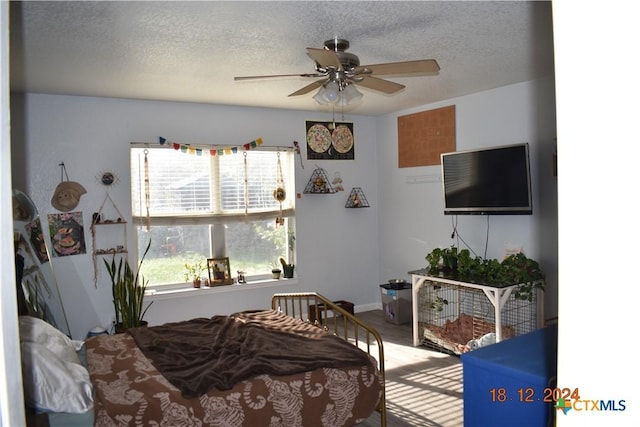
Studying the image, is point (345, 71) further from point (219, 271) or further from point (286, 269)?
point (286, 269)

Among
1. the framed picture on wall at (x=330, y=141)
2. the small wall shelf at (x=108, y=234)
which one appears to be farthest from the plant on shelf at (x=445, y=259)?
the small wall shelf at (x=108, y=234)

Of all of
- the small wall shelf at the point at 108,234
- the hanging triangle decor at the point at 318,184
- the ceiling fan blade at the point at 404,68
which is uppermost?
the ceiling fan blade at the point at 404,68

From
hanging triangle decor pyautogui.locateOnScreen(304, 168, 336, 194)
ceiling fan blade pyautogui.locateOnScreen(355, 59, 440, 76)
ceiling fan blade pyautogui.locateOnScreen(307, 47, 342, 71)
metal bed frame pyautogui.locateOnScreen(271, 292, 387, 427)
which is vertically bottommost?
metal bed frame pyautogui.locateOnScreen(271, 292, 387, 427)

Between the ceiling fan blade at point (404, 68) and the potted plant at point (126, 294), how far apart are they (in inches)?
114

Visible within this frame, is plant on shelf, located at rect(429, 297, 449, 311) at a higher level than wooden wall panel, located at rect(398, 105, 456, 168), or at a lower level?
lower

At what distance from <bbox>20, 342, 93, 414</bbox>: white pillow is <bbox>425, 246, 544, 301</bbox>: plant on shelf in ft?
10.6

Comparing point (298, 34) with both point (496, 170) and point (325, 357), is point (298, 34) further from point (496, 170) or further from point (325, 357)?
point (496, 170)

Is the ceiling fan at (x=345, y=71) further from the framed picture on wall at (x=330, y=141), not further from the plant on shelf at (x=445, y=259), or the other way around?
the framed picture on wall at (x=330, y=141)

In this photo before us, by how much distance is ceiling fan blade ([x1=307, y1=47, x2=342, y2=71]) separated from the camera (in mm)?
2420

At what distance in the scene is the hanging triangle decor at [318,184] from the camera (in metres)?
5.71

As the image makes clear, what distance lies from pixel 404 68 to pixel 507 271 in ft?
7.74

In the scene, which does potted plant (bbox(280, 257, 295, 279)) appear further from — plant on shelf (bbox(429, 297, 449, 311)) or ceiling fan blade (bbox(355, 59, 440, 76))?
ceiling fan blade (bbox(355, 59, 440, 76))

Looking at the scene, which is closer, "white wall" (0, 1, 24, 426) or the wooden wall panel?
"white wall" (0, 1, 24, 426)

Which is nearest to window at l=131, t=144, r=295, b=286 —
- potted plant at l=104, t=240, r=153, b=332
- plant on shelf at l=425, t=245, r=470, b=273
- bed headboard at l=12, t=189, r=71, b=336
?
potted plant at l=104, t=240, r=153, b=332
